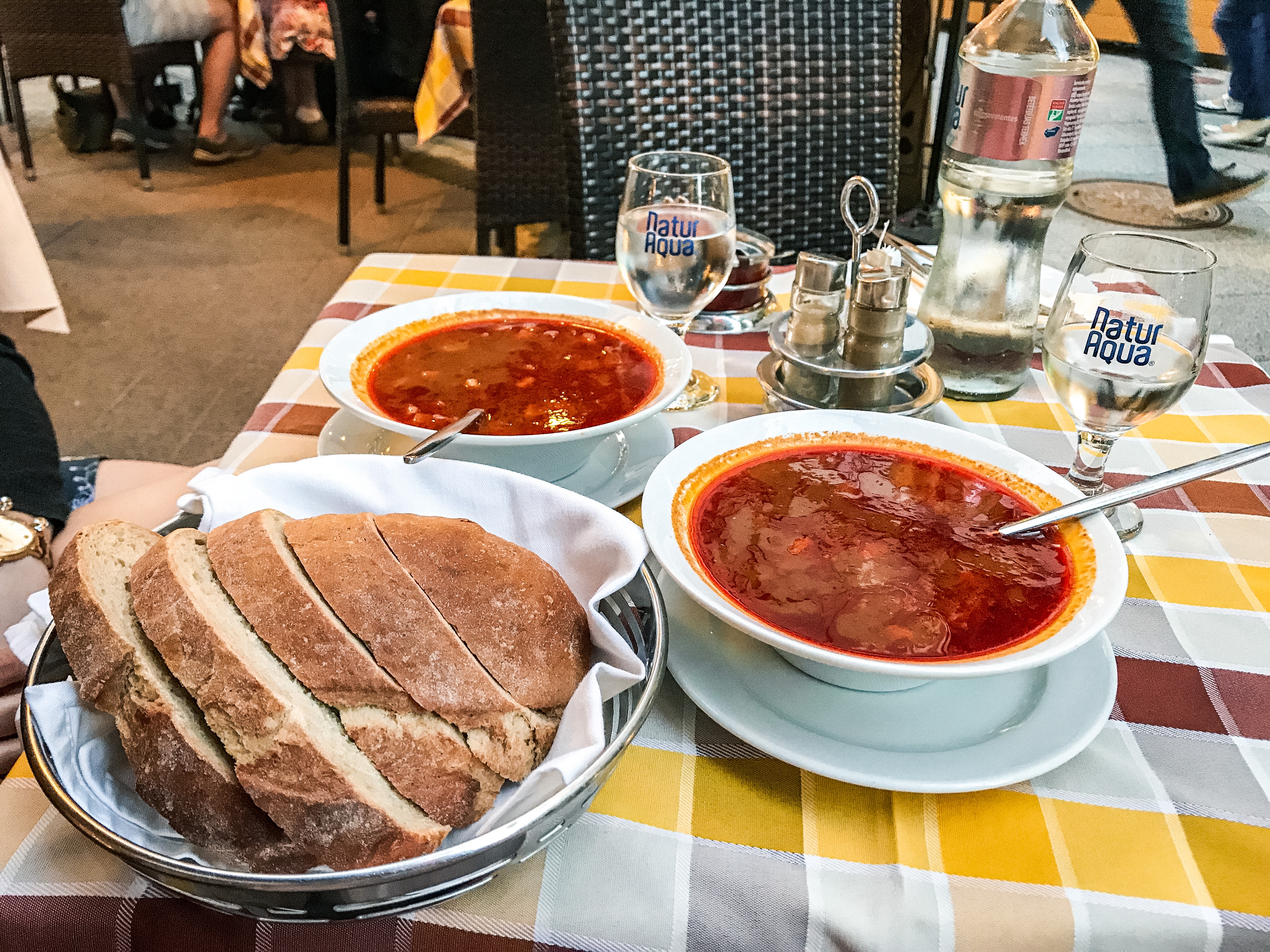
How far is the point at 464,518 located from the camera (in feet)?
2.73

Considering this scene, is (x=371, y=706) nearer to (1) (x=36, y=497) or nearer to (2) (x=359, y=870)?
(2) (x=359, y=870)

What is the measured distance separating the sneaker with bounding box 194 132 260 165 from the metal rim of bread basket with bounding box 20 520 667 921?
6.12 meters

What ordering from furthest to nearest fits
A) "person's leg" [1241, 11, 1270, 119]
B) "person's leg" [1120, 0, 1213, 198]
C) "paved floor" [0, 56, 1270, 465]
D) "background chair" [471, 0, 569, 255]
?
1. "person's leg" [1241, 11, 1270, 119]
2. "person's leg" [1120, 0, 1213, 198]
3. "paved floor" [0, 56, 1270, 465]
4. "background chair" [471, 0, 569, 255]

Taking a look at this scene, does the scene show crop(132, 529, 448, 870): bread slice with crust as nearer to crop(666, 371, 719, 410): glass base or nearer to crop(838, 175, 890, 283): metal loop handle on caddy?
crop(666, 371, 719, 410): glass base

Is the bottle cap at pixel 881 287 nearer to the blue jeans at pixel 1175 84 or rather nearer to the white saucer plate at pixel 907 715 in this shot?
the white saucer plate at pixel 907 715

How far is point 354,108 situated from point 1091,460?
14.3 ft

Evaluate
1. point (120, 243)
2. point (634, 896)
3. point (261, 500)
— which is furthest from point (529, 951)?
point (120, 243)

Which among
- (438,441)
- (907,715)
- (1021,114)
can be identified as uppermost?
(1021,114)

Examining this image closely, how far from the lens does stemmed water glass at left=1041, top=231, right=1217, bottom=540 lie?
3.14ft

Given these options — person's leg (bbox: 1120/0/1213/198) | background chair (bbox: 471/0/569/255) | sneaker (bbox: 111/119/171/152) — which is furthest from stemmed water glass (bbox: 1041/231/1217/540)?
sneaker (bbox: 111/119/171/152)

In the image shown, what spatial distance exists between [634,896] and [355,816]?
0.20 m

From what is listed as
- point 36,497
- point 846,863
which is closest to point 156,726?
point 846,863

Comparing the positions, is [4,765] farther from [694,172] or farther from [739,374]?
[694,172]

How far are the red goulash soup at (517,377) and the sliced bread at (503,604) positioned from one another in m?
0.29
